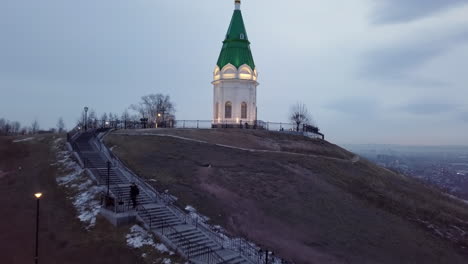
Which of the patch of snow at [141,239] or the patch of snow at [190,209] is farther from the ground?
the patch of snow at [190,209]

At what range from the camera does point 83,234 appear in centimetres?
1817

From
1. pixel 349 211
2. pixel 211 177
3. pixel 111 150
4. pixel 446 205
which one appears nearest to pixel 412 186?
pixel 446 205

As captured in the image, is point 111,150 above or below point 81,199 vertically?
above

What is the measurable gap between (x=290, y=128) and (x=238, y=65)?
37.4 feet

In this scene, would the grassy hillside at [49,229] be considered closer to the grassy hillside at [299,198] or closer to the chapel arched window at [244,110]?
the grassy hillside at [299,198]

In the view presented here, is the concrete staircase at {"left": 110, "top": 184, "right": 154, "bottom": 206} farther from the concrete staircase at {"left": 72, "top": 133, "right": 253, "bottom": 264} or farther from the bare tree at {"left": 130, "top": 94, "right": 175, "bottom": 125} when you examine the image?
the bare tree at {"left": 130, "top": 94, "right": 175, "bottom": 125}

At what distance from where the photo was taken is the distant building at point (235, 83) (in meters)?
47.5

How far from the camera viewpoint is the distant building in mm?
47469

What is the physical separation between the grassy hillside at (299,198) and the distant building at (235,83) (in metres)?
8.11

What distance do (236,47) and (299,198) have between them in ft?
92.8

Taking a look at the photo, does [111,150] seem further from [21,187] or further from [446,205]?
[446,205]

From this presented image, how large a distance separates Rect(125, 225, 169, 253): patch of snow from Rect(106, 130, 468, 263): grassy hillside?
471 centimetres

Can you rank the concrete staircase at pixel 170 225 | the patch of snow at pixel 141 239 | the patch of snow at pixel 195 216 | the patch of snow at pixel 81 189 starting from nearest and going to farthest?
the concrete staircase at pixel 170 225, the patch of snow at pixel 141 239, the patch of snow at pixel 81 189, the patch of snow at pixel 195 216

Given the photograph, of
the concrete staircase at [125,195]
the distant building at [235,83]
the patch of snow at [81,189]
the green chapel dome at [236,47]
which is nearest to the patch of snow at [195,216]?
the concrete staircase at [125,195]
